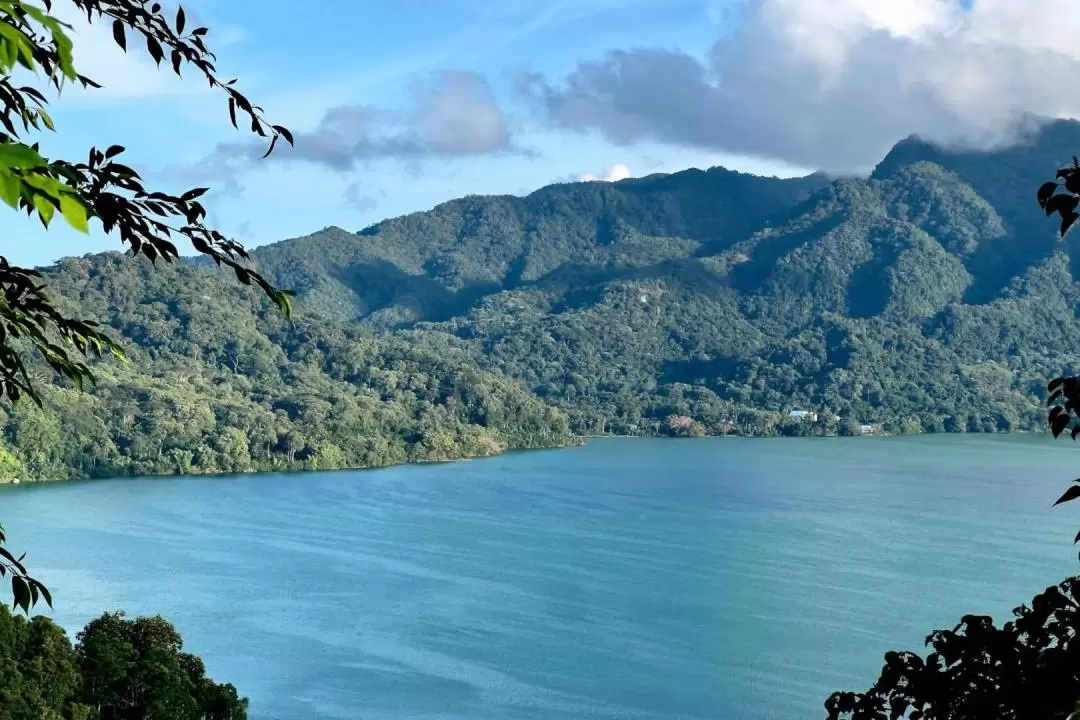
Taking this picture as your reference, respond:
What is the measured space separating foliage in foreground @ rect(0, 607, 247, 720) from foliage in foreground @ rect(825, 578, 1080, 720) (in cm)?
991

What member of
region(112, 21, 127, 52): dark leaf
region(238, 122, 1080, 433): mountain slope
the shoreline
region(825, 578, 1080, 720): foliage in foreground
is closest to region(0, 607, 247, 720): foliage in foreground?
region(825, 578, 1080, 720): foliage in foreground

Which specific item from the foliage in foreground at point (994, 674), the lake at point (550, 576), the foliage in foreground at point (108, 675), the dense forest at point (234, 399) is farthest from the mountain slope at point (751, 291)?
the foliage in foreground at point (994, 674)

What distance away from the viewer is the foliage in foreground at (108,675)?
1151 centimetres

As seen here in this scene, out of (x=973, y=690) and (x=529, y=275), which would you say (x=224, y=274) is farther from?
(x=973, y=690)

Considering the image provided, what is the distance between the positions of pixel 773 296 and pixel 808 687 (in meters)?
74.5

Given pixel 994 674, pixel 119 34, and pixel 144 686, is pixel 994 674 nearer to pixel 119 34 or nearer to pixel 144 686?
pixel 119 34

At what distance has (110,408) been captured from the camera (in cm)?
4631

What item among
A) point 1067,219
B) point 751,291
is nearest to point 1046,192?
point 1067,219

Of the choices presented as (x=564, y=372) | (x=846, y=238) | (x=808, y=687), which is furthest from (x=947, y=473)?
(x=846, y=238)

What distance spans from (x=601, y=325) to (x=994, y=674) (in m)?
83.8

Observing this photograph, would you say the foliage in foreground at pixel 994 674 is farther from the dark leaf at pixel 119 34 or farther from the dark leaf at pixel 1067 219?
the dark leaf at pixel 119 34

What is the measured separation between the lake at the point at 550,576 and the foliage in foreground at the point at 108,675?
499 cm

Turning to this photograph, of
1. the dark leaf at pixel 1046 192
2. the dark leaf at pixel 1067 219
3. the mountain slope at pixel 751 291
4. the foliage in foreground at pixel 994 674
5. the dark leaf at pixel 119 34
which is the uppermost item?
the mountain slope at pixel 751 291

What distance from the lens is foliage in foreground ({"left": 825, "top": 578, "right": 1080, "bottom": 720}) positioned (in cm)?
233
